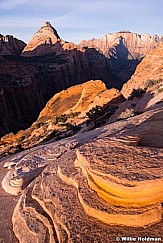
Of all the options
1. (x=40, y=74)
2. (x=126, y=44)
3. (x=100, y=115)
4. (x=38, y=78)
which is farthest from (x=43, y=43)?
(x=126, y=44)

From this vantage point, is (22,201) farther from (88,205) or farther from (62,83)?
(62,83)

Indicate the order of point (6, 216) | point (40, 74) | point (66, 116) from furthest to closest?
point (40, 74), point (66, 116), point (6, 216)

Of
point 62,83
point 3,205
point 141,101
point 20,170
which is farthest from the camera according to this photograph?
point 62,83

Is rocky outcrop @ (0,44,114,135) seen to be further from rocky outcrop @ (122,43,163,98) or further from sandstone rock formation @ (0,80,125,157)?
rocky outcrop @ (122,43,163,98)

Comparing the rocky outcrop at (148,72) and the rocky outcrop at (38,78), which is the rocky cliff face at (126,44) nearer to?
the rocky outcrop at (38,78)

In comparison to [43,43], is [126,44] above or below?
below

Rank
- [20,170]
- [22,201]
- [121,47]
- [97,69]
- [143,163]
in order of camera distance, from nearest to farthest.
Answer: [143,163], [22,201], [20,170], [97,69], [121,47]

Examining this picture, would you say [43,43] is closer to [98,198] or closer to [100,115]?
[100,115]

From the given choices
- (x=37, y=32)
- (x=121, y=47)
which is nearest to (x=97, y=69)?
(x=37, y=32)
